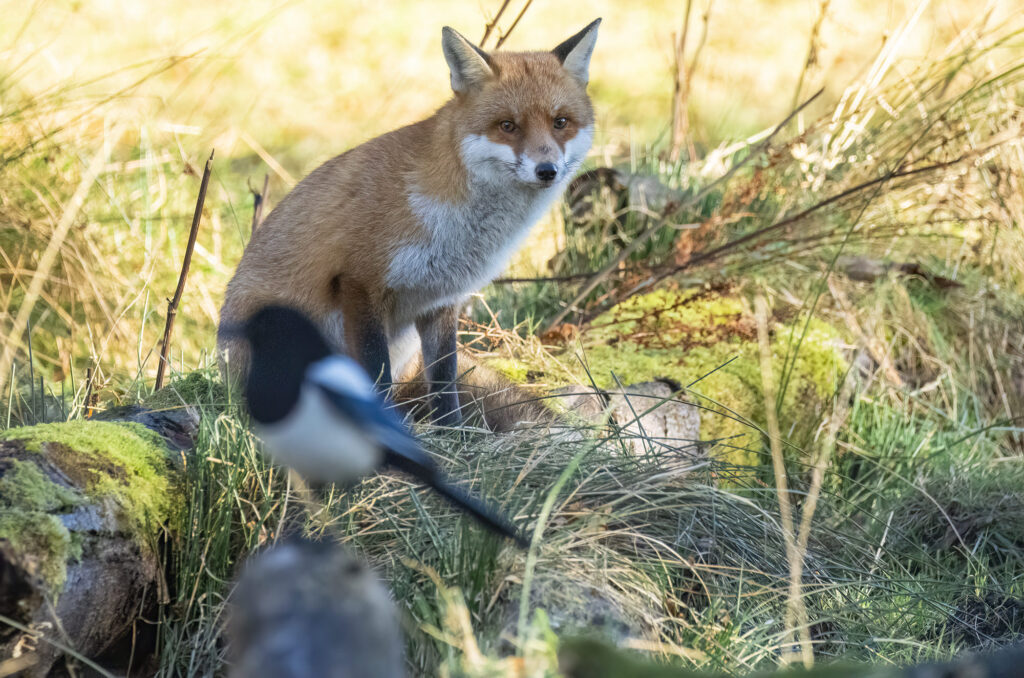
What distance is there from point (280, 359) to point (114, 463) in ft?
1.95

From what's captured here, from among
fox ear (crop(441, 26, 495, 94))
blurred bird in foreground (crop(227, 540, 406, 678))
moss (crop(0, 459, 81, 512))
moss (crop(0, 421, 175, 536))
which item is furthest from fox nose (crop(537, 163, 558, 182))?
blurred bird in foreground (crop(227, 540, 406, 678))

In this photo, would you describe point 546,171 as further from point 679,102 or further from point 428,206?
point 679,102

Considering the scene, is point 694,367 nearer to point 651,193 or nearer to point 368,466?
point 651,193

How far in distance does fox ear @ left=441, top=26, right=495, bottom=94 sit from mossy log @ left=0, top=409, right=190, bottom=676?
1.83 m

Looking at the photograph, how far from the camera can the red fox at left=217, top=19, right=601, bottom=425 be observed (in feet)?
11.3

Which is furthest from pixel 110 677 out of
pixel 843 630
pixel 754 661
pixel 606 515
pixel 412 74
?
pixel 412 74

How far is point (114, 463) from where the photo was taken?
240 cm

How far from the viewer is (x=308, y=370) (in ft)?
6.79

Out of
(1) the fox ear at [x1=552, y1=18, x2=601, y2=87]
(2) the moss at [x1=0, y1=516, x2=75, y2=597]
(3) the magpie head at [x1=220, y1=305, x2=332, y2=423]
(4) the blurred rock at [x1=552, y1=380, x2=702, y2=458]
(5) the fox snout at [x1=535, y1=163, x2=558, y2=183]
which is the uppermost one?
(1) the fox ear at [x1=552, y1=18, x2=601, y2=87]

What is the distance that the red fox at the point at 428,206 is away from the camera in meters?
3.44

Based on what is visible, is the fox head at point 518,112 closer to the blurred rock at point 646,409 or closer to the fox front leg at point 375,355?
the fox front leg at point 375,355

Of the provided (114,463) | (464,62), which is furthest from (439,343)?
(114,463)

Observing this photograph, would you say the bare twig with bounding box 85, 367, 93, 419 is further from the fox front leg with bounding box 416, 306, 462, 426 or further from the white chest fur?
the fox front leg with bounding box 416, 306, 462, 426

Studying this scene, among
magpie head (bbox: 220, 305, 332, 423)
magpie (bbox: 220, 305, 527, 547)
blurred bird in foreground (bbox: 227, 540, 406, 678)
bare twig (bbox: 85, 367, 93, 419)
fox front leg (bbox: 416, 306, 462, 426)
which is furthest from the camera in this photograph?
fox front leg (bbox: 416, 306, 462, 426)
